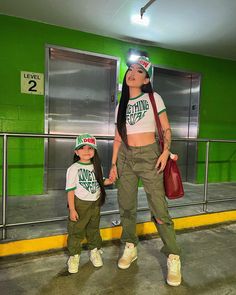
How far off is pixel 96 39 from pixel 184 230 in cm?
295

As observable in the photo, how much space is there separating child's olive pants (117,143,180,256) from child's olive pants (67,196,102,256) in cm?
21

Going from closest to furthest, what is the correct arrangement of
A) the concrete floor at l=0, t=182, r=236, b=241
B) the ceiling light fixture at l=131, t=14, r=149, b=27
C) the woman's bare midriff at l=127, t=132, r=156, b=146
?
the woman's bare midriff at l=127, t=132, r=156, b=146
the concrete floor at l=0, t=182, r=236, b=241
the ceiling light fixture at l=131, t=14, r=149, b=27

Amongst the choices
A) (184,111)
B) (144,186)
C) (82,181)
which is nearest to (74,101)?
(184,111)

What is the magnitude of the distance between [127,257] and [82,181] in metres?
0.68

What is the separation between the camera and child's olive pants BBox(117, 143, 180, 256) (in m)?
1.75

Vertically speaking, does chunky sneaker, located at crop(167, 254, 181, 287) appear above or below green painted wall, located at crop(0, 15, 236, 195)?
below

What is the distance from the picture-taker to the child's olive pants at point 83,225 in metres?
1.82

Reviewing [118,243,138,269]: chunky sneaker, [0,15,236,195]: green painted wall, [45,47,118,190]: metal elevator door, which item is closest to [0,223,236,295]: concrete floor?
[118,243,138,269]: chunky sneaker

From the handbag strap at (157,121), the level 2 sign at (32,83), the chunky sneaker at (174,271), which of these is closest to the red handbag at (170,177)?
the handbag strap at (157,121)

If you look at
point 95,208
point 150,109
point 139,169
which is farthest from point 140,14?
point 95,208

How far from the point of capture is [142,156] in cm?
178

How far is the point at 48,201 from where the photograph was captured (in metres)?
3.33

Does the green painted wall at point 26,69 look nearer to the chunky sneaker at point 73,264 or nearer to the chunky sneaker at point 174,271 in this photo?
the chunky sneaker at point 73,264

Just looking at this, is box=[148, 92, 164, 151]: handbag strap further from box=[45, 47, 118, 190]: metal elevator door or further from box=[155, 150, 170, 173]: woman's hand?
box=[45, 47, 118, 190]: metal elevator door
